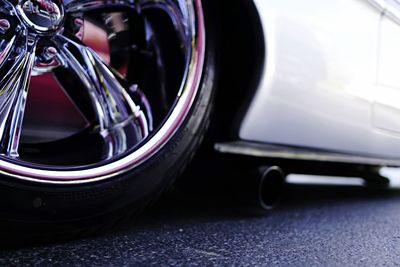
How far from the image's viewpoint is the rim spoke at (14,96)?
961mm

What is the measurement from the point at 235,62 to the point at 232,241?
0.55 meters

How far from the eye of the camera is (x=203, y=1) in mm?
1171

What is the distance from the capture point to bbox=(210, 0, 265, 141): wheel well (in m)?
1.25

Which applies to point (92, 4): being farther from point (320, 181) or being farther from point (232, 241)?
Result: point (320, 181)

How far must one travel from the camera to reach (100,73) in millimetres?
1160

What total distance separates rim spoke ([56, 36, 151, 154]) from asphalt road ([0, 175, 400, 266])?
0.89ft

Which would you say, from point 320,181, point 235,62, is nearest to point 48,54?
point 235,62

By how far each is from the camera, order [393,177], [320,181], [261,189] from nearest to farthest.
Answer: [261,189], [320,181], [393,177]

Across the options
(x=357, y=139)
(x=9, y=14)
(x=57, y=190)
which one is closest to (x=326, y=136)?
(x=357, y=139)

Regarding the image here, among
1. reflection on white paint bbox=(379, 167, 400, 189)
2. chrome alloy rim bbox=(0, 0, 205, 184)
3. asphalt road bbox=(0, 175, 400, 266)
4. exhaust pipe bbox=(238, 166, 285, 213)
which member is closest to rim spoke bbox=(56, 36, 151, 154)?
chrome alloy rim bbox=(0, 0, 205, 184)

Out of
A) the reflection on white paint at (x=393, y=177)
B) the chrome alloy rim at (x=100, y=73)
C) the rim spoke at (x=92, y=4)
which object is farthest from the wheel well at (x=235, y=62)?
the reflection on white paint at (x=393, y=177)

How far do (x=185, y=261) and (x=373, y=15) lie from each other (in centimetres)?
115

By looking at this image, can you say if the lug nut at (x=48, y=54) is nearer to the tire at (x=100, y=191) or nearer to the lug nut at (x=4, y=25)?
the lug nut at (x=4, y=25)

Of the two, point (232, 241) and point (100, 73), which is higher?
point (100, 73)
